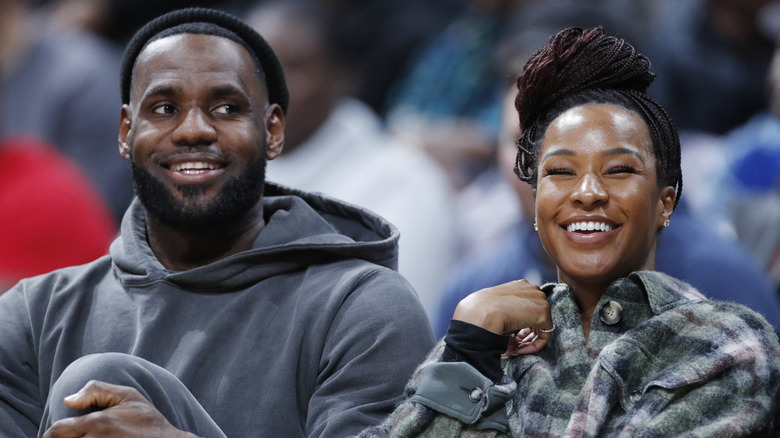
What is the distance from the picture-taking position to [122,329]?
11.8 ft

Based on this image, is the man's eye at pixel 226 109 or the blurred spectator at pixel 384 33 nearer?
the man's eye at pixel 226 109

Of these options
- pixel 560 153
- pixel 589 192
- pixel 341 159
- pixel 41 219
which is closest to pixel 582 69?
pixel 560 153

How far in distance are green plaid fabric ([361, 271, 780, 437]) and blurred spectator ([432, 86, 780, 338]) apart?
1.09 meters

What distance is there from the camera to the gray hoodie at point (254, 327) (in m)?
3.35

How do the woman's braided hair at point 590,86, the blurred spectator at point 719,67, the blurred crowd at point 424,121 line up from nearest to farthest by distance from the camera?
the woman's braided hair at point 590,86 < the blurred crowd at point 424,121 < the blurred spectator at point 719,67

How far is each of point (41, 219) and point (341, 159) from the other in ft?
5.33

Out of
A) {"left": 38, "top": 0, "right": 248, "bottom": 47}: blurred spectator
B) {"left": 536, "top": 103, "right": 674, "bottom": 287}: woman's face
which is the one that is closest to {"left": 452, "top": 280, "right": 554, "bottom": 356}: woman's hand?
{"left": 536, "top": 103, "right": 674, "bottom": 287}: woman's face

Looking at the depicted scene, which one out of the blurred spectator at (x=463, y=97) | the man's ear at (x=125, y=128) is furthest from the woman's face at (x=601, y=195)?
the blurred spectator at (x=463, y=97)

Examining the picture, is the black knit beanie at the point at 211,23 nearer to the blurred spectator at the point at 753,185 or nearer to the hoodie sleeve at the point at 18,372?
the hoodie sleeve at the point at 18,372

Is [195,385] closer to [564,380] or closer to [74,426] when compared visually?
[74,426]

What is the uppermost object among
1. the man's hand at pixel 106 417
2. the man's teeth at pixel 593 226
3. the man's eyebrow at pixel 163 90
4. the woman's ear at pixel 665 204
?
the man's eyebrow at pixel 163 90

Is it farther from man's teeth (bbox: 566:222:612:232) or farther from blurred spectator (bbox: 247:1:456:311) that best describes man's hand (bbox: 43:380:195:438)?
blurred spectator (bbox: 247:1:456:311)

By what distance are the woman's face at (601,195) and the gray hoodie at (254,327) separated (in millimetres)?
530

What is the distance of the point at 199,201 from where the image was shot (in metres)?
3.67
